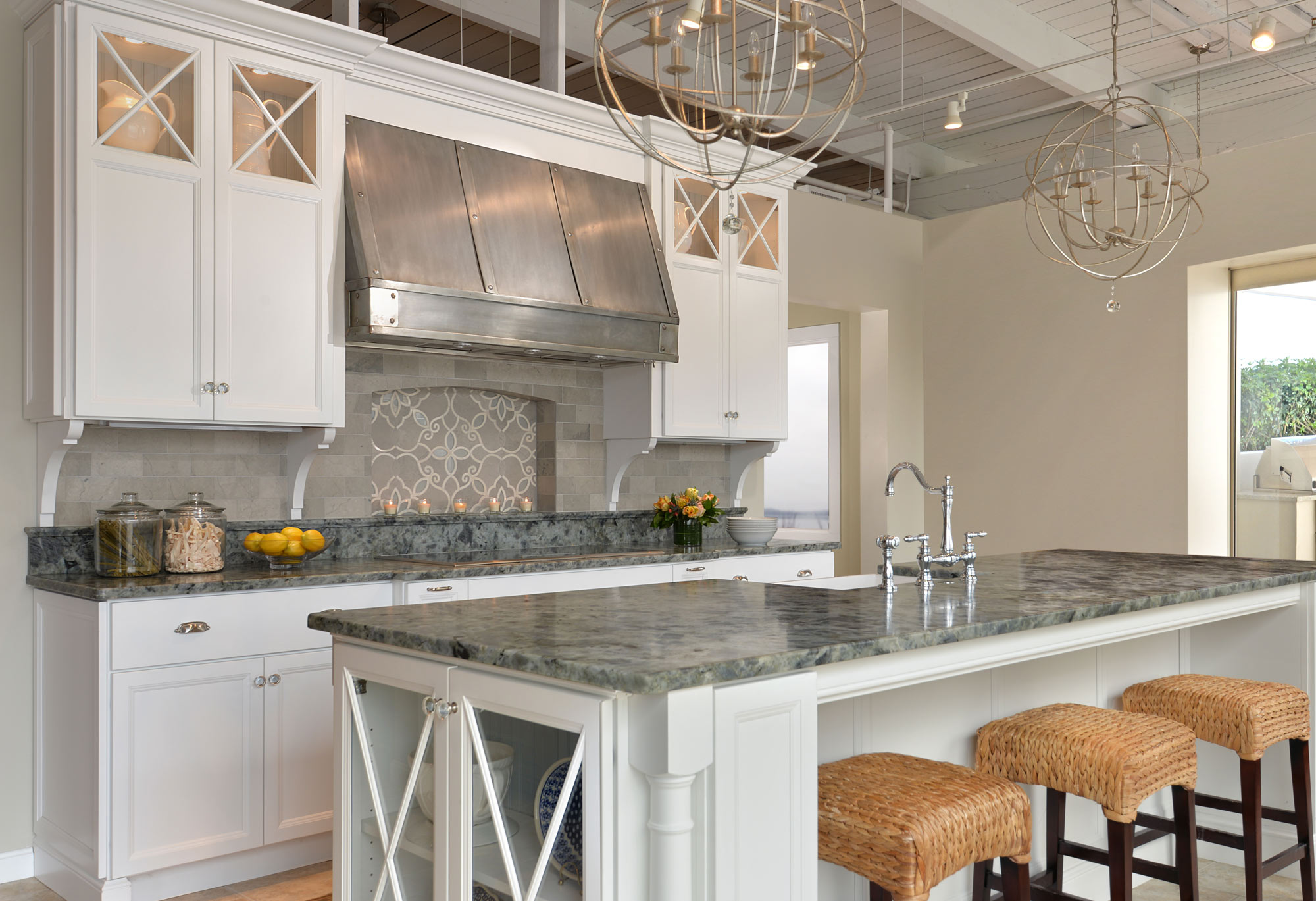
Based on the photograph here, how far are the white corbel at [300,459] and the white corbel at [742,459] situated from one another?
2266mm

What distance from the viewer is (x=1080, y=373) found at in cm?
606

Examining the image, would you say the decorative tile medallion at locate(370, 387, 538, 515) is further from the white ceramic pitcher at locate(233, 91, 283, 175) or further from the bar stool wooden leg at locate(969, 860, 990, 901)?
the bar stool wooden leg at locate(969, 860, 990, 901)

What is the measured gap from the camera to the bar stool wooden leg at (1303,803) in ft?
9.30

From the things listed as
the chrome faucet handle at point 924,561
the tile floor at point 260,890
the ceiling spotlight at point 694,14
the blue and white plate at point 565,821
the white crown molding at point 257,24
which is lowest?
the tile floor at point 260,890

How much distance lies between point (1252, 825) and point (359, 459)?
318cm

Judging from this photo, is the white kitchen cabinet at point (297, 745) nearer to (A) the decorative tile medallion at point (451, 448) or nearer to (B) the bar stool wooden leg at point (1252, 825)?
(A) the decorative tile medallion at point (451, 448)

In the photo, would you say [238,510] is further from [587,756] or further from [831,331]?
[831,331]

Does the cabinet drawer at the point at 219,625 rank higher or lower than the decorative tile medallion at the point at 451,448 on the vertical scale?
lower

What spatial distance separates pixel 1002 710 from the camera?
8.71 ft

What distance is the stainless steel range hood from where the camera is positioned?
366cm

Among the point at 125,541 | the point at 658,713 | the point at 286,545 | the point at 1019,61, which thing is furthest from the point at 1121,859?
the point at 1019,61

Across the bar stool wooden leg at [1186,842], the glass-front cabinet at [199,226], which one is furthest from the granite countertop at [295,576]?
the bar stool wooden leg at [1186,842]

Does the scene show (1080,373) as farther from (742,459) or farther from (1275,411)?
(742,459)

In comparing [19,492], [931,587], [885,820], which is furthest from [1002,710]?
[19,492]
